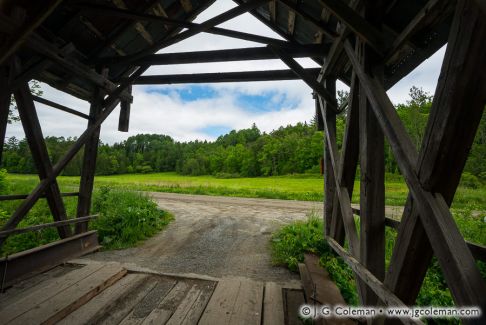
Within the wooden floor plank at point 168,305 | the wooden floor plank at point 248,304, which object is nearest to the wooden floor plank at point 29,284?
the wooden floor plank at point 168,305

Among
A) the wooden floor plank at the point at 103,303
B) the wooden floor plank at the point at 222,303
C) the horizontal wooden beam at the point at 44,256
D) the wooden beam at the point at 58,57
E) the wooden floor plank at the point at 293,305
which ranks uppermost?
the wooden beam at the point at 58,57

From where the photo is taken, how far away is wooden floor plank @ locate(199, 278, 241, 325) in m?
2.73

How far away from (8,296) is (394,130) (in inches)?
199

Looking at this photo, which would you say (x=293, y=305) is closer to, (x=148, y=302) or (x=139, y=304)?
(x=148, y=302)

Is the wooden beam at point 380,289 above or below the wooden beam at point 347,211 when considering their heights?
below

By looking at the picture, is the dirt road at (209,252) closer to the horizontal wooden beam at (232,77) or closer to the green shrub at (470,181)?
the horizontal wooden beam at (232,77)

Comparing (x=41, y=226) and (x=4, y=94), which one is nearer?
(x=4, y=94)

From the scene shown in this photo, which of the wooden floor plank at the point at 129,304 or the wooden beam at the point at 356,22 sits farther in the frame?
the wooden floor plank at the point at 129,304

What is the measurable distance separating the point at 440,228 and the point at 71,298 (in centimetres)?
408

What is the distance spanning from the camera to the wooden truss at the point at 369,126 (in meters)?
1.30

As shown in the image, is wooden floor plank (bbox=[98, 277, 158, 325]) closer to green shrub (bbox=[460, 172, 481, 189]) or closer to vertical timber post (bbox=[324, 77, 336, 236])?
vertical timber post (bbox=[324, 77, 336, 236])

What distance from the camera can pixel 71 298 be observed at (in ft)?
9.75

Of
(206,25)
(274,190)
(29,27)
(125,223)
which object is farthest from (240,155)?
(29,27)

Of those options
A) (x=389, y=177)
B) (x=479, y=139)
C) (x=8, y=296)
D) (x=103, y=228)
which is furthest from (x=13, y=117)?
(x=479, y=139)
